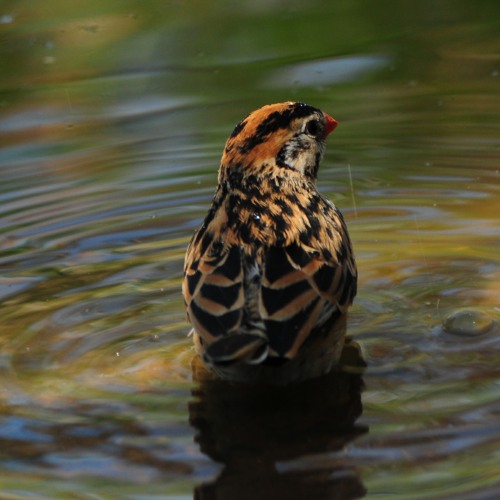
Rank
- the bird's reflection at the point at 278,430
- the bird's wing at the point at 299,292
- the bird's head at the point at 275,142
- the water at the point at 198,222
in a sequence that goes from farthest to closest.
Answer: the bird's head at the point at 275,142 < the bird's wing at the point at 299,292 < the water at the point at 198,222 < the bird's reflection at the point at 278,430

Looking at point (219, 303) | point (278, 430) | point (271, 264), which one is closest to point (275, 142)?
point (271, 264)

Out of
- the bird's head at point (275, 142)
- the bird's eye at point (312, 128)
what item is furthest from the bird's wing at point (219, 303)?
the bird's eye at point (312, 128)

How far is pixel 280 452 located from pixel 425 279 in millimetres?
2299

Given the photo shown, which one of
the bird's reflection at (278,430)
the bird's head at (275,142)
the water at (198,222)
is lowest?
the bird's reflection at (278,430)

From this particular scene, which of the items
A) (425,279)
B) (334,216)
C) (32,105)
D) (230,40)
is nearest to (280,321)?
(334,216)

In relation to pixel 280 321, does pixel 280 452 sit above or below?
below

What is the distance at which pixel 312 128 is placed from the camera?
7660 mm

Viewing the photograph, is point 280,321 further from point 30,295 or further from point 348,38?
point 348,38

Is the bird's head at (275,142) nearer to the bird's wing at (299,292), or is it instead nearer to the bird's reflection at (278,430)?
the bird's wing at (299,292)

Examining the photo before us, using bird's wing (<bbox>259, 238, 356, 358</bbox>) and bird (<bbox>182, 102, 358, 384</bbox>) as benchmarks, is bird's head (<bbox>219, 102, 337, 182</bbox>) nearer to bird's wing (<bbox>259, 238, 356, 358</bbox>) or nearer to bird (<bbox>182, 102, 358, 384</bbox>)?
bird (<bbox>182, 102, 358, 384</bbox>)

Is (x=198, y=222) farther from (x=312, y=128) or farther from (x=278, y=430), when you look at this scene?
(x=278, y=430)

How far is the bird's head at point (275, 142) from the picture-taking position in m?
7.17

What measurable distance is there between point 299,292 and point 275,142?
1.34 meters

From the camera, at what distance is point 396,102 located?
11.6 meters
